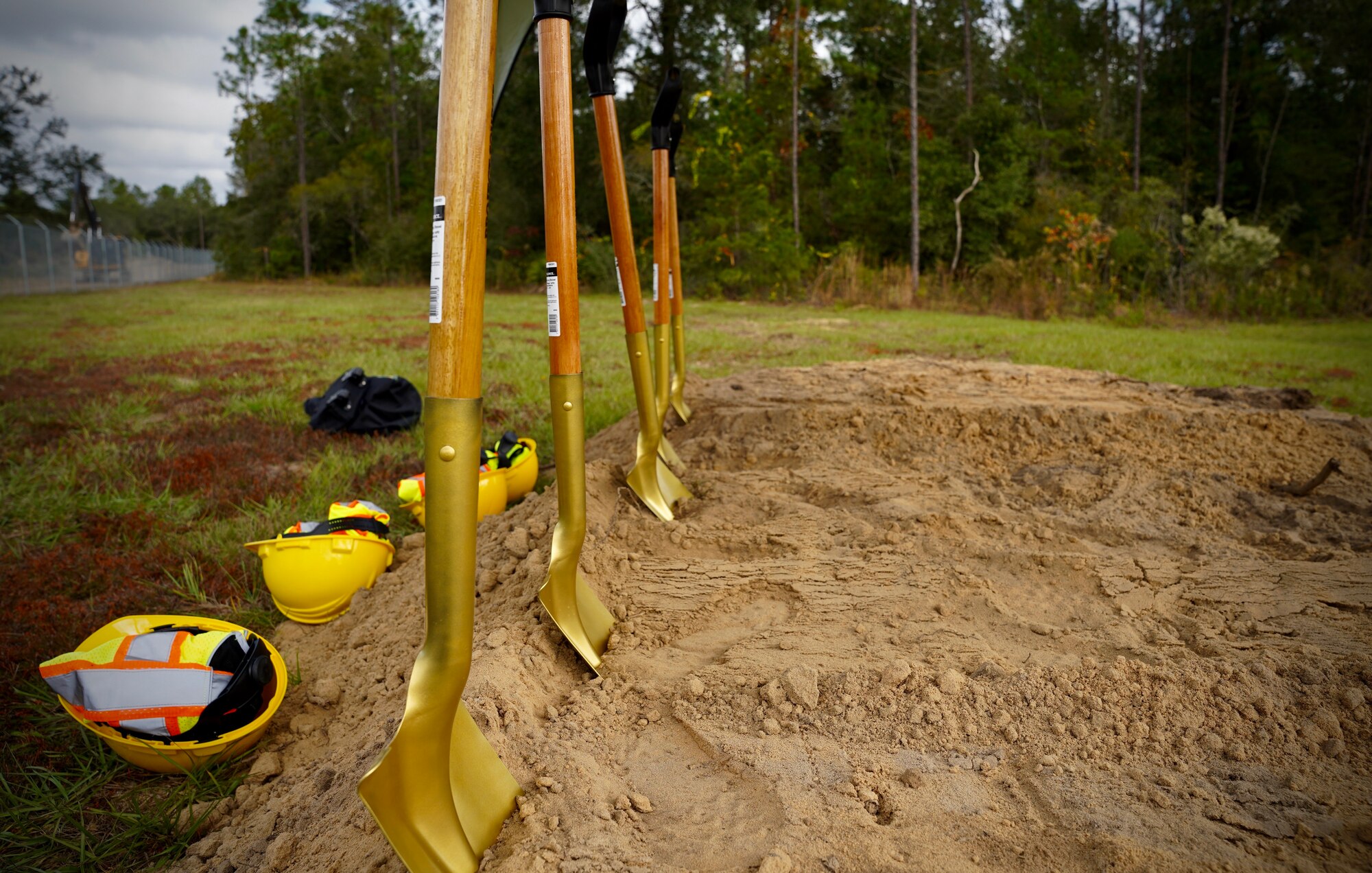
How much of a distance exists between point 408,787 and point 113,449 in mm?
3898

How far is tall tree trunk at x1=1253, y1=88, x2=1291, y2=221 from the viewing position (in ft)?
69.7

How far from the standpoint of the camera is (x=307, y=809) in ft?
4.42

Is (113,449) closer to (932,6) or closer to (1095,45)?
(932,6)

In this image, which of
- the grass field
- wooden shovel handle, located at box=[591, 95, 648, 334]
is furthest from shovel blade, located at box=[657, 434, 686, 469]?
the grass field

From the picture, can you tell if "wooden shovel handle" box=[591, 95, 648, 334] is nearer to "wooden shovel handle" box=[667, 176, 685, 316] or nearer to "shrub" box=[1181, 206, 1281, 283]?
"wooden shovel handle" box=[667, 176, 685, 316]

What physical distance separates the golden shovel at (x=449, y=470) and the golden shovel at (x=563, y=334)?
0.45m

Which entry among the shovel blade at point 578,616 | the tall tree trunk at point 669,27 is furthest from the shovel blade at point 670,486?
the tall tree trunk at point 669,27

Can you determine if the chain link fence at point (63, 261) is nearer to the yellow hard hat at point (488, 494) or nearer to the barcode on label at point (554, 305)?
the yellow hard hat at point (488, 494)

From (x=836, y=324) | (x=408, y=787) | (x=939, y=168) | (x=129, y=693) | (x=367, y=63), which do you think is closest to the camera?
(x=408, y=787)

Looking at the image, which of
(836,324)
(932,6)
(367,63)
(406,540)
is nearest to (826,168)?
(932,6)

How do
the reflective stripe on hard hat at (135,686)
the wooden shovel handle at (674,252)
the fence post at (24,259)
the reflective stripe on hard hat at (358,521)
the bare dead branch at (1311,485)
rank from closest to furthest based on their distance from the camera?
1. the reflective stripe on hard hat at (135,686)
2. the reflective stripe on hard hat at (358,521)
3. the bare dead branch at (1311,485)
4. the wooden shovel handle at (674,252)
5. the fence post at (24,259)

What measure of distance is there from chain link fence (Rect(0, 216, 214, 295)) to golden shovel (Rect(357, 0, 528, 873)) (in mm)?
22221

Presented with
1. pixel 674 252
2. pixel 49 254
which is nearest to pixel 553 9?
pixel 674 252

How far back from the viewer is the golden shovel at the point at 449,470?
1102 millimetres
